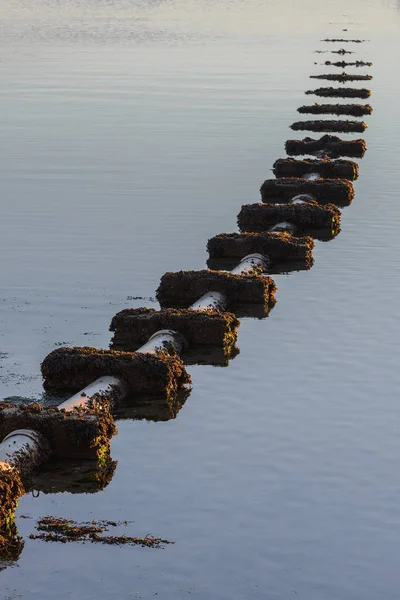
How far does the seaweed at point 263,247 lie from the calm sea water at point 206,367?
1.26 ft

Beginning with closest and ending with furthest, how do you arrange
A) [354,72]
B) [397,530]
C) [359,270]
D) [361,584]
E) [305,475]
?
[361,584] < [397,530] < [305,475] < [359,270] < [354,72]

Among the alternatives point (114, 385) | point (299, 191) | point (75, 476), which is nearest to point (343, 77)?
point (299, 191)

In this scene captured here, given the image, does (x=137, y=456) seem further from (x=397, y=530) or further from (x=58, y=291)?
(x=58, y=291)

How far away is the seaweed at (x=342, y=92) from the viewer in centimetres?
5734

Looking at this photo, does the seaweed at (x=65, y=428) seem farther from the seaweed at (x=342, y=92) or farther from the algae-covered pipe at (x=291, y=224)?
the seaweed at (x=342, y=92)

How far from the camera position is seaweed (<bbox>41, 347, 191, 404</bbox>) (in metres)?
19.5

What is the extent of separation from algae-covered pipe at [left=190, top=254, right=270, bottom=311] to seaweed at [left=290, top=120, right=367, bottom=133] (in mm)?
19661

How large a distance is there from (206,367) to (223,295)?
3.62 meters

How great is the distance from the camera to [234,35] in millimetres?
85500

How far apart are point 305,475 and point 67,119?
102ft

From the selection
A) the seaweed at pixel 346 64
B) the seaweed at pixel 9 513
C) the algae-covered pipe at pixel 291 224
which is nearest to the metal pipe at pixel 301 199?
the algae-covered pipe at pixel 291 224

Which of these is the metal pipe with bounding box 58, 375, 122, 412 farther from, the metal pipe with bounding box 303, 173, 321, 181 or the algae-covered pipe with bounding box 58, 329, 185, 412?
the metal pipe with bounding box 303, 173, 321, 181

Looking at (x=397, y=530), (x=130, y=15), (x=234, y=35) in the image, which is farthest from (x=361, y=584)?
(x=130, y=15)

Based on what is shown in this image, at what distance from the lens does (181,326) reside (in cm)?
2209
